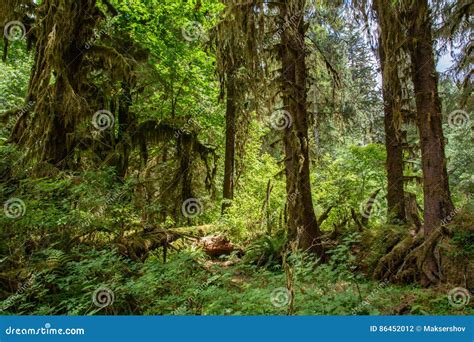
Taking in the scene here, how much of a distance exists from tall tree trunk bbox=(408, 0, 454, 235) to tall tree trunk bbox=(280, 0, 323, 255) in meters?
2.29

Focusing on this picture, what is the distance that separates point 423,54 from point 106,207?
6.77 m

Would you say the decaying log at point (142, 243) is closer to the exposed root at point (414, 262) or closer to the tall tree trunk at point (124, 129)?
the tall tree trunk at point (124, 129)

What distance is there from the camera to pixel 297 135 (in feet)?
26.3

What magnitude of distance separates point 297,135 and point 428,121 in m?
2.59

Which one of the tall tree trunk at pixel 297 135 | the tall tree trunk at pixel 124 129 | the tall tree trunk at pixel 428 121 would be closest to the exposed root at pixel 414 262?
the tall tree trunk at pixel 428 121

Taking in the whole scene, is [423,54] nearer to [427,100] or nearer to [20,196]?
[427,100]

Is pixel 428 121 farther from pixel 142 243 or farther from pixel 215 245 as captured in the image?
pixel 142 243

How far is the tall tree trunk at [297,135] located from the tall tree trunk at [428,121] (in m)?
2.29

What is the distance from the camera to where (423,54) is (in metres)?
6.86

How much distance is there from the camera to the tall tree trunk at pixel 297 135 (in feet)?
26.1

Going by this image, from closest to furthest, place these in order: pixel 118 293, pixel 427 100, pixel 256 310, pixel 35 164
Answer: pixel 256 310, pixel 118 293, pixel 427 100, pixel 35 164

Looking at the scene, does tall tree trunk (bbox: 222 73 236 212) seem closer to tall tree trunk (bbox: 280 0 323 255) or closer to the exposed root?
tall tree trunk (bbox: 280 0 323 255)

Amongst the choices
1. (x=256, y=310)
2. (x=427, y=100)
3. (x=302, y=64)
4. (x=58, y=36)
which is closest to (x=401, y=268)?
(x=427, y=100)

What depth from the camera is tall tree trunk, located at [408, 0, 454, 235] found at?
21.9 ft
